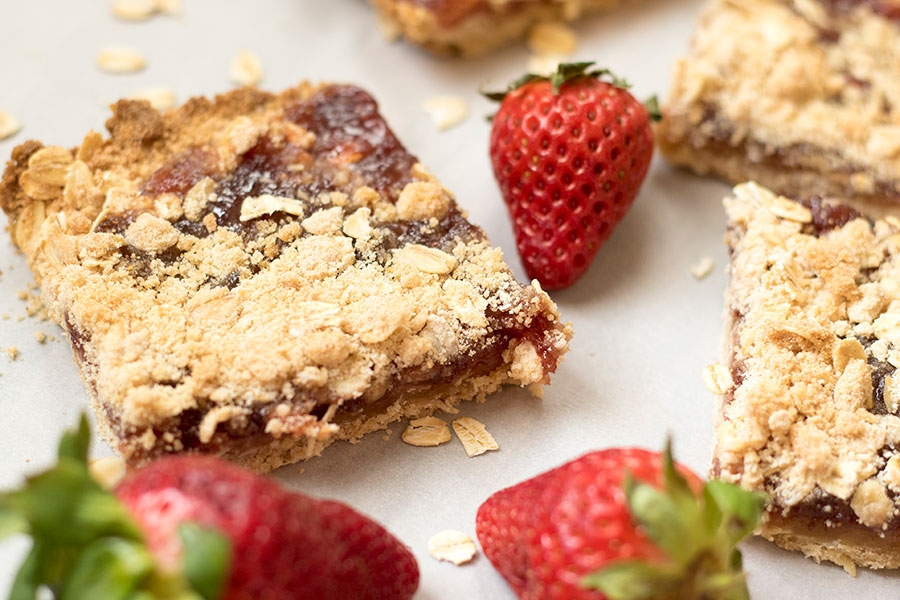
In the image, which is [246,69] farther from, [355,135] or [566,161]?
[566,161]

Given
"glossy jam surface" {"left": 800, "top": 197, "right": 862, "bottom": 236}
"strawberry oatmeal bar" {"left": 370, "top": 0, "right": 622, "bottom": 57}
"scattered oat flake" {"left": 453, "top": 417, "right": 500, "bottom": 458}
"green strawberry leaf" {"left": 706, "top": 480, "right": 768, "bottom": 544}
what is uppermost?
"strawberry oatmeal bar" {"left": 370, "top": 0, "right": 622, "bottom": 57}

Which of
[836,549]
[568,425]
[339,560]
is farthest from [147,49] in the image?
[836,549]

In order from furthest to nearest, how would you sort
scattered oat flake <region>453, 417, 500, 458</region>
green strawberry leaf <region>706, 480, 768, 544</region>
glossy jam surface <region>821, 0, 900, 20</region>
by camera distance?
glossy jam surface <region>821, 0, 900, 20</region>
scattered oat flake <region>453, 417, 500, 458</region>
green strawberry leaf <region>706, 480, 768, 544</region>

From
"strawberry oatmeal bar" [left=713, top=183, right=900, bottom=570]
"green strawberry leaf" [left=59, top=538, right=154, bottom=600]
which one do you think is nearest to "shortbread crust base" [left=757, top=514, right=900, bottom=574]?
"strawberry oatmeal bar" [left=713, top=183, right=900, bottom=570]

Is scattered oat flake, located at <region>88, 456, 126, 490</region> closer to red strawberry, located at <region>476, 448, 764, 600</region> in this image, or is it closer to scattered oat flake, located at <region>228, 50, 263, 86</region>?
red strawberry, located at <region>476, 448, 764, 600</region>

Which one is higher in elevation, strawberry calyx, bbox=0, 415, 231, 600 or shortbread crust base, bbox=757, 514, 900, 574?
strawberry calyx, bbox=0, 415, 231, 600

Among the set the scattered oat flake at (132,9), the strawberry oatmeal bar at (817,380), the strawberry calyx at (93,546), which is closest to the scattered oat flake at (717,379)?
the strawberry oatmeal bar at (817,380)

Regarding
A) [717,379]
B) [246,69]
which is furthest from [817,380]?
[246,69]

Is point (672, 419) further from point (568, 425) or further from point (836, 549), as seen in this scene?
point (836, 549)
